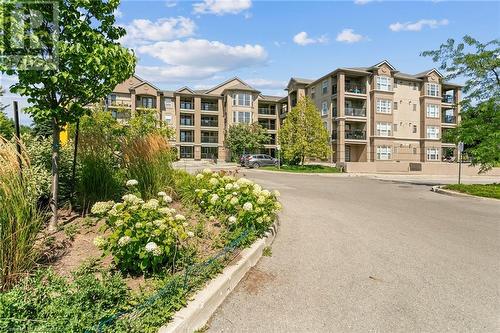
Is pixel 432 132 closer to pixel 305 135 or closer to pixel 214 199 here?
pixel 305 135

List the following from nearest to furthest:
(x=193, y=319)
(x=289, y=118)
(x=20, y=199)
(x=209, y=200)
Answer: (x=193, y=319) → (x=20, y=199) → (x=209, y=200) → (x=289, y=118)

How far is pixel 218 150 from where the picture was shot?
5497 cm

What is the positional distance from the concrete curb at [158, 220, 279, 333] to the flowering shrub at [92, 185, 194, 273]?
64 cm

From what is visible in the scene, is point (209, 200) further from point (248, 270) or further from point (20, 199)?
point (20, 199)

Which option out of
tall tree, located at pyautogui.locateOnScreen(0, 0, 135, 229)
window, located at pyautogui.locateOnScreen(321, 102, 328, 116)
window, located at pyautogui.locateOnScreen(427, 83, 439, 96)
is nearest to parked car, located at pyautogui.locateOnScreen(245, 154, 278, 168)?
window, located at pyautogui.locateOnScreen(321, 102, 328, 116)

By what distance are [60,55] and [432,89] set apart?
172 feet

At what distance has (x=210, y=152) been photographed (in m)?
55.1

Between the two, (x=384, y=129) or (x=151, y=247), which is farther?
(x=384, y=129)

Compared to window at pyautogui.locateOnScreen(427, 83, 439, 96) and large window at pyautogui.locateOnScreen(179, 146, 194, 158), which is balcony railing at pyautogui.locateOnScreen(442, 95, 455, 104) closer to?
window at pyautogui.locateOnScreen(427, 83, 439, 96)

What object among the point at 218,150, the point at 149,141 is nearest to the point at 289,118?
the point at 218,150

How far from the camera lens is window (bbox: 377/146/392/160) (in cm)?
4296

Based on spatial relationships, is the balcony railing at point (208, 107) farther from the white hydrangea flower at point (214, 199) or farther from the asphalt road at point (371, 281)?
the white hydrangea flower at point (214, 199)

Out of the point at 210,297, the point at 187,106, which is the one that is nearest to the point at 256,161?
the point at 187,106

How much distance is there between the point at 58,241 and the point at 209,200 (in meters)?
2.87
